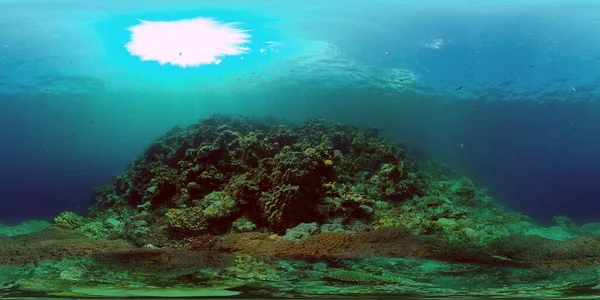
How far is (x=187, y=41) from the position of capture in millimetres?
5508

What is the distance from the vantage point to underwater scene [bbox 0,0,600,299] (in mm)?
5125

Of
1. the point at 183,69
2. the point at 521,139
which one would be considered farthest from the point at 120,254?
A: the point at 521,139

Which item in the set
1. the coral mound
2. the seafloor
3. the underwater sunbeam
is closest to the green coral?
the seafloor

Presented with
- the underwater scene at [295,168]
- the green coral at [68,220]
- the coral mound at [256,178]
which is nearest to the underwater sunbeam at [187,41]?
the underwater scene at [295,168]

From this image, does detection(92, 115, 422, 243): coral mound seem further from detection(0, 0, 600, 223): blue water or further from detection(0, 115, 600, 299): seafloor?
detection(0, 0, 600, 223): blue water

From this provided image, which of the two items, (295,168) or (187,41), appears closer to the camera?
(295,168)

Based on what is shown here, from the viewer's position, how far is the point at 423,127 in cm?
527

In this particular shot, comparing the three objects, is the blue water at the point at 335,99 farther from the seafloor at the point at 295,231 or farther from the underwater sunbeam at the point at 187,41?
the seafloor at the point at 295,231

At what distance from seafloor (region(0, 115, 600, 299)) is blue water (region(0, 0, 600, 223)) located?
0.66 ft

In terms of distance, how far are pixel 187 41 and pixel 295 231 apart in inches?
98.1

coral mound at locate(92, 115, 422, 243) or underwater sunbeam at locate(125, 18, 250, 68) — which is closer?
coral mound at locate(92, 115, 422, 243)

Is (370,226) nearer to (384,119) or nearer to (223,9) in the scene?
(384,119)

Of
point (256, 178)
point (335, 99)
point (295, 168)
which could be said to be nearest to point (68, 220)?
point (256, 178)

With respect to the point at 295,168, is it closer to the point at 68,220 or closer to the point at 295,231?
the point at 295,231
